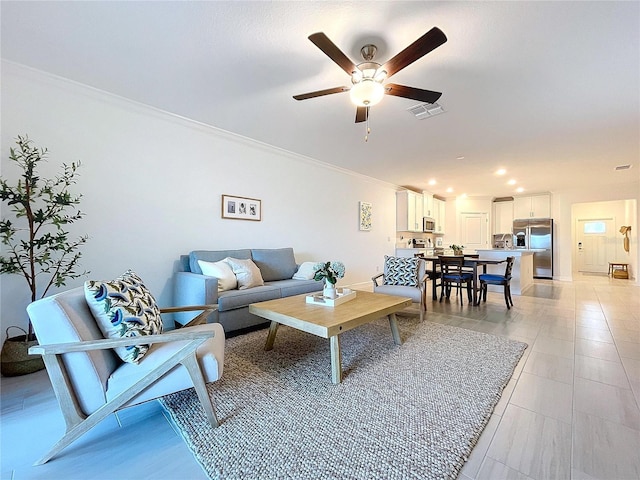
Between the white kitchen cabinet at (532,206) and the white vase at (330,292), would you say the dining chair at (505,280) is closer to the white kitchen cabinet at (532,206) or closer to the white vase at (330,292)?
the white vase at (330,292)

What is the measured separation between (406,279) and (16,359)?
400 cm

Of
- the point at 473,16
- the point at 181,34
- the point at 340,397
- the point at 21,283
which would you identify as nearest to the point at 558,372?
the point at 340,397

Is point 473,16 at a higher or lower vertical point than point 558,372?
higher

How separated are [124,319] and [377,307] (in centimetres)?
189

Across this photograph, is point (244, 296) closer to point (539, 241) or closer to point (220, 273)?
point (220, 273)

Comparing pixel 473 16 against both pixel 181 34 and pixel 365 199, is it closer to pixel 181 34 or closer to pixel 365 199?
pixel 181 34

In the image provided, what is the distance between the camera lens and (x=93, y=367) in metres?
1.35

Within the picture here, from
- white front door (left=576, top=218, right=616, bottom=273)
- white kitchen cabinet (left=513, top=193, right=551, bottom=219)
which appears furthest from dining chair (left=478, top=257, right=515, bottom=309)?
white front door (left=576, top=218, right=616, bottom=273)

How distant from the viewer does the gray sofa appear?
2.85m

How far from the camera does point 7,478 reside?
1.24 metres

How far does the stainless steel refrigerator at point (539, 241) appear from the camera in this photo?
→ 24.9 feet

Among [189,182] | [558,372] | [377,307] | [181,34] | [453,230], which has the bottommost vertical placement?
[558,372]

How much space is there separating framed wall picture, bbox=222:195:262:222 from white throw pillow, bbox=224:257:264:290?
796mm

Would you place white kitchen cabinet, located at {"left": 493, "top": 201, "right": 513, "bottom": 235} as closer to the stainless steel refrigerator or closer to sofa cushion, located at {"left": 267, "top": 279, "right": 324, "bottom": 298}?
the stainless steel refrigerator
